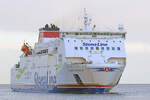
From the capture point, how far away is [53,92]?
164ft

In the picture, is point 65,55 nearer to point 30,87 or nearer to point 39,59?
point 39,59

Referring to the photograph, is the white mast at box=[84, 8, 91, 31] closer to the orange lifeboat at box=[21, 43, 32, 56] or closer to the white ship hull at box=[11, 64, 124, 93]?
the white ship hull at box=[11, 64, 124, 93]

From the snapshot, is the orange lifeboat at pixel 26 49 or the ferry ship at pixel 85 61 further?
the orange lifeboat at pixel 26 49

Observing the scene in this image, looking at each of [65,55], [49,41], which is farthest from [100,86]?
[49,41]

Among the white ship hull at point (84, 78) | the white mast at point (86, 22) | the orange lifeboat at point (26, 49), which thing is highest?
the white mast at point (86, 22)

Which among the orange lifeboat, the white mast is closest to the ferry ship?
the white mast

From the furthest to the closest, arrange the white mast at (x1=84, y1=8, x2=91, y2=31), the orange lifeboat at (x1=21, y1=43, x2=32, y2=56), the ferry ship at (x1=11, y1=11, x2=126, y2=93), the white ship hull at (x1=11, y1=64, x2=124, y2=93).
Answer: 1. the orange lifeboat at (x1=21, y1=43, x2=32, y2=56)
2. the white mast at (x1=84, y1=8, x2=91, y2=31)
3. the ferry ship at (x1=11, y1=11, x2=126, y2=93)
4. the white ship hull at (x1=11, y1=64, x2=124, y2=93)

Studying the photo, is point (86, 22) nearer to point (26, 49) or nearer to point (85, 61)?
point (85, 61)

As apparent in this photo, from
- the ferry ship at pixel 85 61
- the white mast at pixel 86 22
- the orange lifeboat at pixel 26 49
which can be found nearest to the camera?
the ferry ship at pixel 85 61

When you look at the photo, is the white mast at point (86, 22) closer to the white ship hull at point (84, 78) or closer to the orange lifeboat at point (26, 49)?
the white ship hull at point (84, 78)

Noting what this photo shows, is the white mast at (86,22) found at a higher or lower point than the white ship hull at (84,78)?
higher

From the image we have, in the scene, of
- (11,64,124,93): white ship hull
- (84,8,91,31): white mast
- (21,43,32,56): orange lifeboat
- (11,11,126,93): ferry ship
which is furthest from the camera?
(21,43,32,56): orange lifeboat

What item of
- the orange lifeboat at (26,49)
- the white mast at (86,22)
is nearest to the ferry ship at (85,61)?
the white mast at (86,22)

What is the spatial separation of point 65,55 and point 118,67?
17.0 ft
